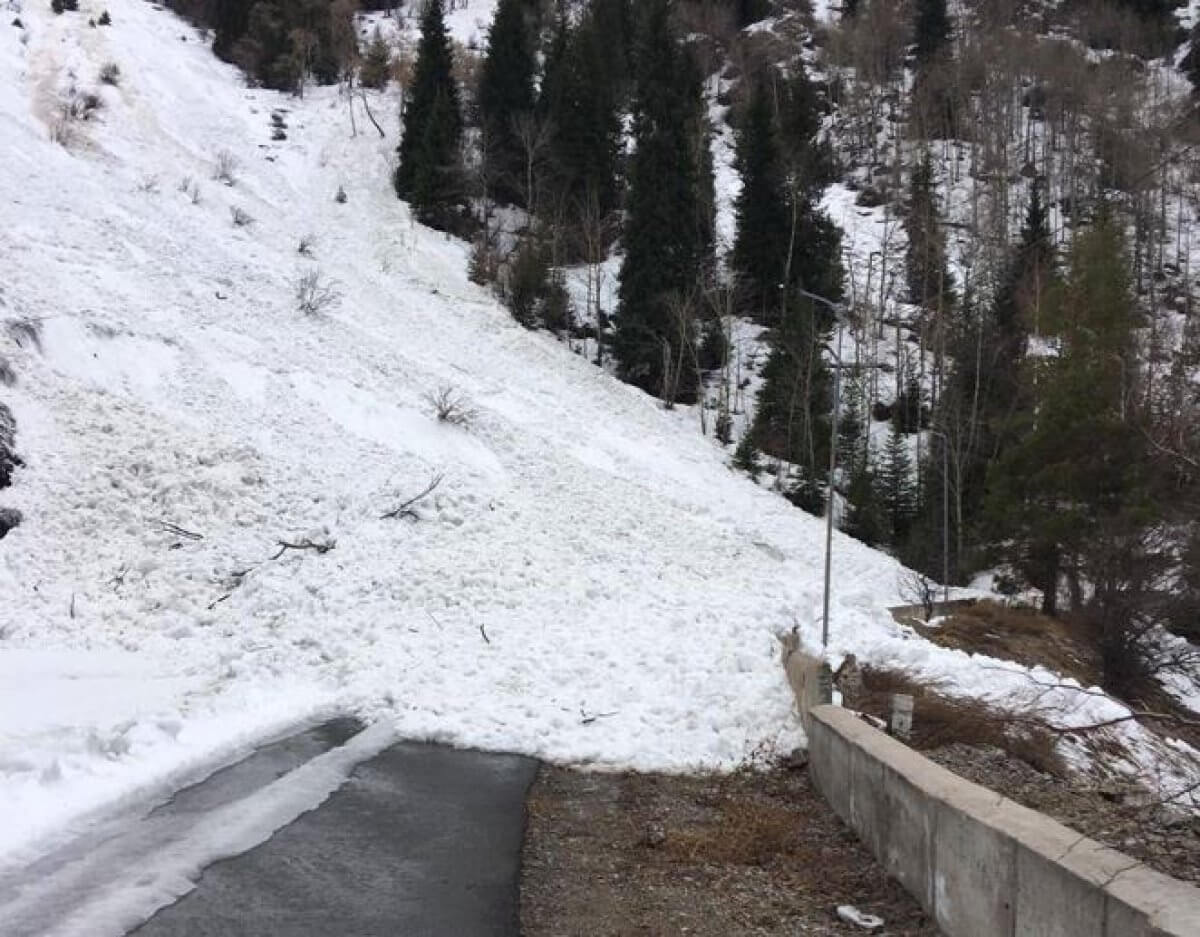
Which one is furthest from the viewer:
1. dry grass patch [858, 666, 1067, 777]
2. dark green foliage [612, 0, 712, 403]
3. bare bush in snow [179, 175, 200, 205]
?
dark green foliage [612, 0, 712, 403]

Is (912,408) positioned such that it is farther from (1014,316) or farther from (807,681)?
(807,681)

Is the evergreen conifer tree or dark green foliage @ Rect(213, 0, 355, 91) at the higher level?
dark green foliage @ Rect(213, 0, 355, 91)

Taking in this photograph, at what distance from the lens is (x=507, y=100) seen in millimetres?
45375

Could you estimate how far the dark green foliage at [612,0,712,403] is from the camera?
35719 millimetres

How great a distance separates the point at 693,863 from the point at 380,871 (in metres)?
2.10

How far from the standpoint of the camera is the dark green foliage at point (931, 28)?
2714 inches

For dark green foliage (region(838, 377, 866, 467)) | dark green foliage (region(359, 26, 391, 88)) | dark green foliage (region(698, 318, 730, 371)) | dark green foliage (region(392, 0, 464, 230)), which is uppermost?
dark green foliage (region(359, 26, 391, 88))

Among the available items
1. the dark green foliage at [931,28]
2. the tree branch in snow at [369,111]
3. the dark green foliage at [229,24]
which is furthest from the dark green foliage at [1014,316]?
the dark green foliage at [229,24]

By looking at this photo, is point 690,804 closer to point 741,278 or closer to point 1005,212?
point 741,278

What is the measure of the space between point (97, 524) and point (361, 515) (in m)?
3.83

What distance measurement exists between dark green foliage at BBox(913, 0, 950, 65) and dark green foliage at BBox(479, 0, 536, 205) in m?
36.8

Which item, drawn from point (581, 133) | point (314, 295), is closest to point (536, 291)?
point (314, 295)

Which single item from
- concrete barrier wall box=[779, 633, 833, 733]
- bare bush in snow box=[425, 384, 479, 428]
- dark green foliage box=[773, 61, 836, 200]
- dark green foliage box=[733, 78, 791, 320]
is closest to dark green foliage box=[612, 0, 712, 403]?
dark green foliage box=[733, 78, 791, 320]

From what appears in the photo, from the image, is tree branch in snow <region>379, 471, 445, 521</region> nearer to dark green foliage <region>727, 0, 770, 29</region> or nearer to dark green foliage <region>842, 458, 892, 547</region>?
dark green foliage <region>842, 458, 892, 547</region>
